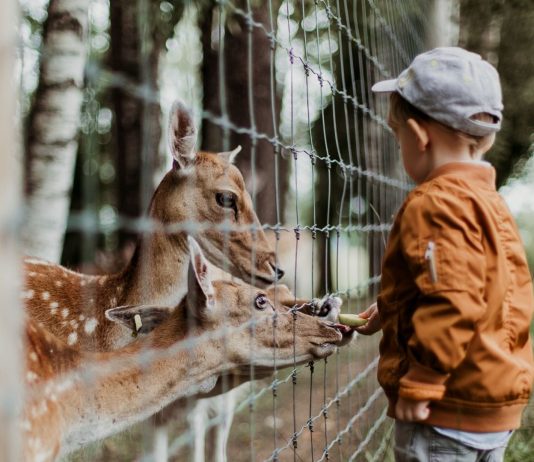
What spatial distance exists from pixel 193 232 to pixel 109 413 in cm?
124

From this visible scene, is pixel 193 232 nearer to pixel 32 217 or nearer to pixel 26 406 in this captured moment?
pixel 32 217

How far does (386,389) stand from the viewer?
2.30 metres

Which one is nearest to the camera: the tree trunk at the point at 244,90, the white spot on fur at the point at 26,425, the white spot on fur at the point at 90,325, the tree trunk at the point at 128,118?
the white spot on fur at the point at 26,425

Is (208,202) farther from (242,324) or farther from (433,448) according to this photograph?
(433,448)

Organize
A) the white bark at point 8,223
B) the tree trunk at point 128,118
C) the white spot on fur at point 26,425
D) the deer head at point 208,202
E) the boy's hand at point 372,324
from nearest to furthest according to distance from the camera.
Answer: the white bark at point 8,223, the white spot on fur at point 26,425, the boy's hand at point 372,324, the deer head at point 208,202, the tree trunk at point 128,118

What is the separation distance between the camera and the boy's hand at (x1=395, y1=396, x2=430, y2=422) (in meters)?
2.12

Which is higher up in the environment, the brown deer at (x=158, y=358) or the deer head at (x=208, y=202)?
the deer head at (x=208, y=202)

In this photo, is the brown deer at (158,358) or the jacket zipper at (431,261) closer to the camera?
the jacket zipper at (431,261)

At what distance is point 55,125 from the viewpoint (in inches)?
201

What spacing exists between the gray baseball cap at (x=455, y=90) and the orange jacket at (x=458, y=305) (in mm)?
113

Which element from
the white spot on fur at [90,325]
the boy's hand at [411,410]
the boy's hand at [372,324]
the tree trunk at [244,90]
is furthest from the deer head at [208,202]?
the tree trunk at [244,90]

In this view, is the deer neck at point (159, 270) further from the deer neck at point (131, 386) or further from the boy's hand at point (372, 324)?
the boy's hand at point (372, 324)

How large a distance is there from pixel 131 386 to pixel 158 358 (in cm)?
14

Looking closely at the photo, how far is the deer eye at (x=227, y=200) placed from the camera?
3.92 metres
